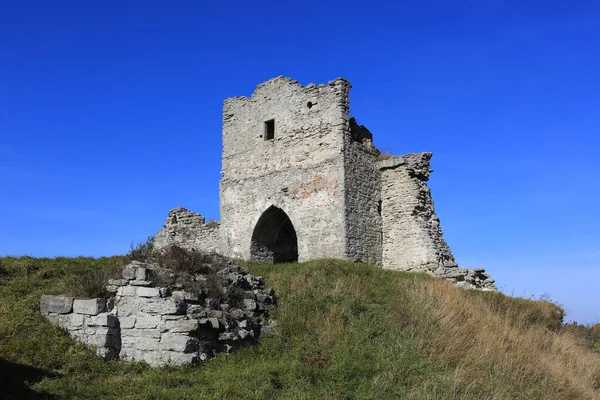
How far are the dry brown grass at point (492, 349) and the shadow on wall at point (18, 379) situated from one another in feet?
20.0

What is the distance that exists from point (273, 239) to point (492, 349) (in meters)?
12.2

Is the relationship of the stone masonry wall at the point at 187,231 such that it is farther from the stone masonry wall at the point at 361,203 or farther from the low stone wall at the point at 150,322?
the low stone wall at the point at 150,322

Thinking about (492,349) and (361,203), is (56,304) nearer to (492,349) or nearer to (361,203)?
(492,349)

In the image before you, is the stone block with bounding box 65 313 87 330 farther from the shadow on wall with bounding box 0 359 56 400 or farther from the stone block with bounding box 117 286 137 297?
the shadow on wall with bounding box 0 359 56 400

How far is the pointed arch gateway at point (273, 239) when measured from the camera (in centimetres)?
2050

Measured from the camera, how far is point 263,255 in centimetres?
2092

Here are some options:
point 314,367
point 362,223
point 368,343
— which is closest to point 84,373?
point 314,367

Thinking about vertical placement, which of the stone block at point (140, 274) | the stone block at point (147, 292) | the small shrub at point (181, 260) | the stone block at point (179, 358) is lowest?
the stone block at point (179, 358)

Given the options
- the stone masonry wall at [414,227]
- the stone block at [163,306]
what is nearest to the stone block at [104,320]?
the stone block at [163,306]

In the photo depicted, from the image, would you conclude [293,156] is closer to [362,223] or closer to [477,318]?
[362,223]

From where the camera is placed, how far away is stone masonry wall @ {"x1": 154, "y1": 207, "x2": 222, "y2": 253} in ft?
72.7

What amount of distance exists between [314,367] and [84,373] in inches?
142

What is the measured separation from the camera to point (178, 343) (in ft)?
29.3

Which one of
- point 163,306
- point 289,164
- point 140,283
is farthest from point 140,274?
point 289,164
